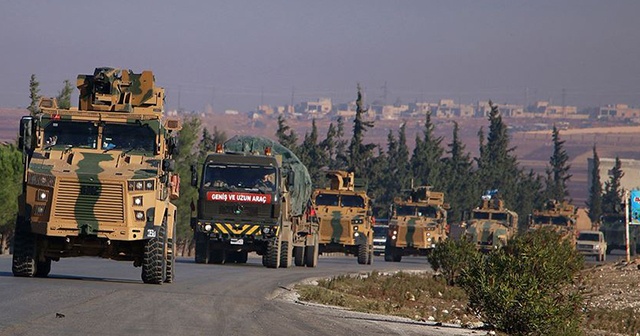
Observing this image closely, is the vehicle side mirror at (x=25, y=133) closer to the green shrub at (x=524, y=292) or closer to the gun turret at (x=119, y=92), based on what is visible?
the gun turret at (x=119, y=92)

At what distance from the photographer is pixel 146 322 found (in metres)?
16.3

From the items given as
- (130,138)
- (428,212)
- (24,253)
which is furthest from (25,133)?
(428,212)

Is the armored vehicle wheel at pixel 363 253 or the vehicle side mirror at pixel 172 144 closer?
the vehicle side mirror at pixel 172 144

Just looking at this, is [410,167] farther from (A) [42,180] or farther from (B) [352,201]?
(A) [42,180]

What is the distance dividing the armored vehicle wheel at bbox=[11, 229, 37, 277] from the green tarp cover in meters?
14.3

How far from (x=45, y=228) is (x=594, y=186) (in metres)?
121

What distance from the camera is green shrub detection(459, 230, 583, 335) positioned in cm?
2059

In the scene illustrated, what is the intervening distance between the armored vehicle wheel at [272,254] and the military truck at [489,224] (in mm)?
20999

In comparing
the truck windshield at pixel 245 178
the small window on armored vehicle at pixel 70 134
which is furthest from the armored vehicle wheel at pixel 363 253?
the small window on armored vehicle at pixel 70 134

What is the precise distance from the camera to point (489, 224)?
2308 inches

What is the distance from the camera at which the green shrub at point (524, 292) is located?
20594 millimetres

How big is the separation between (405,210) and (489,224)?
474 cm

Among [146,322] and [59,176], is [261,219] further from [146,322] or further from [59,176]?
[146,322]

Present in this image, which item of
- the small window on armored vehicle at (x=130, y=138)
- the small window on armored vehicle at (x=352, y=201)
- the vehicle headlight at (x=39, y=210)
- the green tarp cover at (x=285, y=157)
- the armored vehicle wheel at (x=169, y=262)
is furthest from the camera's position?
the small window on armored vehicle at (x=352, y=201)
